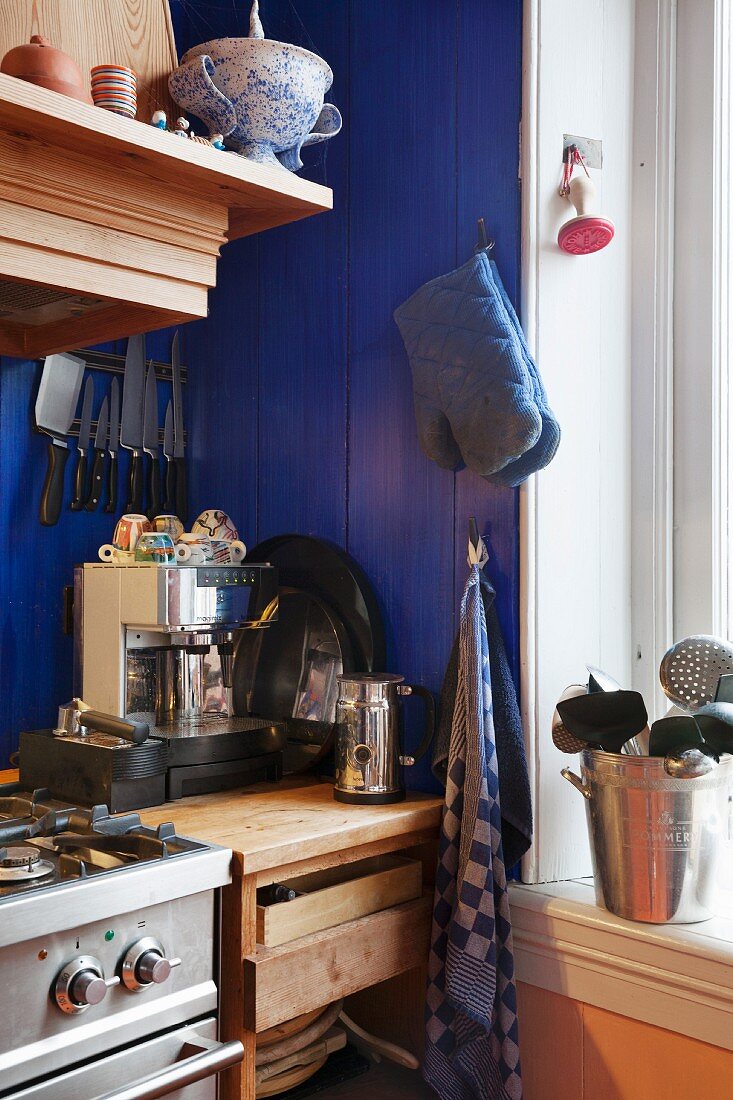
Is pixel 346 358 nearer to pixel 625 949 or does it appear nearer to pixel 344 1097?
pixel 625 949

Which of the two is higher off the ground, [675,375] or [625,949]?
[675,375]

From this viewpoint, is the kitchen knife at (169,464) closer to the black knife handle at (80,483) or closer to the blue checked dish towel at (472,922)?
the black knife handle at (80,483)

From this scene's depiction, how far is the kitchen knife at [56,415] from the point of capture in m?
1.80

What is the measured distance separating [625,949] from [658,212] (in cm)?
115

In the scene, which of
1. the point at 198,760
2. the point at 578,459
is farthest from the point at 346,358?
the point at 198,760

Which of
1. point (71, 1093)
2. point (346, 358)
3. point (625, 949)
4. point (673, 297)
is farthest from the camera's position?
point (346, 358)

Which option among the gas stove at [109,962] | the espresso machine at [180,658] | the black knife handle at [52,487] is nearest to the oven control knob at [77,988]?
the gas stove at [109,962]

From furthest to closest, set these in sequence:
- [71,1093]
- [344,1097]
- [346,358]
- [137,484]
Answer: [137,484] → [346,358] → [344,1097] → [71,1093]

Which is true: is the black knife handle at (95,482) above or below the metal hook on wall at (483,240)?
below

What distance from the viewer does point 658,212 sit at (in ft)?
5.31

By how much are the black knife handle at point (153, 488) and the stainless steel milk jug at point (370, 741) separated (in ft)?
2.28

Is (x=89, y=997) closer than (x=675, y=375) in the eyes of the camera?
Yes

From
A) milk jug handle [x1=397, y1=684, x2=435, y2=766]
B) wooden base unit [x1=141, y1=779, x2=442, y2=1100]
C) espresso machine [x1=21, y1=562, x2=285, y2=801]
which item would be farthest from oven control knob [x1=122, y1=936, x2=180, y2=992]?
milk jug handle [x1=397, y1=684, x2=435, y2=766]

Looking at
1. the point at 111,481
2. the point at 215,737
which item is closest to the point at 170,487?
the point at 111,481
